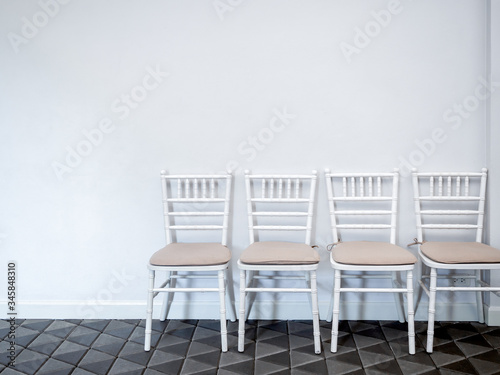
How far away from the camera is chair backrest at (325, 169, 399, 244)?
2311mm

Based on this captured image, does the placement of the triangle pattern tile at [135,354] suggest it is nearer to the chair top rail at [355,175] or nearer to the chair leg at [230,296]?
the chair leg at [230,296]

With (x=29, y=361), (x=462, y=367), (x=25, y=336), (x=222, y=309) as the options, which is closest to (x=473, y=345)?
(x=462, y=367)

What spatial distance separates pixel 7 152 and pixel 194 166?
1.25m

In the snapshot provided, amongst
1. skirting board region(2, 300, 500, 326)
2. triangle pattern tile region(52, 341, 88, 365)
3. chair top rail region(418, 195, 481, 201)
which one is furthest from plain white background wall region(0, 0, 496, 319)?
triangle pattern tile region(52, 341, 88, 365)

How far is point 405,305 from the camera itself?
2.40 metres

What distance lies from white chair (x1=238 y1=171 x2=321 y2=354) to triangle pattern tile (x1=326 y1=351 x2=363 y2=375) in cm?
10

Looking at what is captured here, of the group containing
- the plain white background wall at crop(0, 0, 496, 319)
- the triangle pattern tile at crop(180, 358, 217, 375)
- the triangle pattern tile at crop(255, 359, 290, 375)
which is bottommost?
the triangle pattern tile at crop(255, 359, 290, 375)

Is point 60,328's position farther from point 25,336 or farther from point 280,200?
point 280,200

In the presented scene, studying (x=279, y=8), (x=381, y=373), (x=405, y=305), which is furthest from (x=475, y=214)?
(x=279, y=8)

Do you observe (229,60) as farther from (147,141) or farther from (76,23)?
(76,23)

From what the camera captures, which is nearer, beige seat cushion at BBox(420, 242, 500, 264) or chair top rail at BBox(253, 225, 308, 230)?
beige seat cushion at BBox(420, 242, 500, 264)

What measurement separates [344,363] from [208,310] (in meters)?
0.95

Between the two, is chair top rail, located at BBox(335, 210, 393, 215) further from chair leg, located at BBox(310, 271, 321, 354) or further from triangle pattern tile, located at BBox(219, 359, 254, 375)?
triangle pattern tile, located at BBox(219, 359, 254, 375)

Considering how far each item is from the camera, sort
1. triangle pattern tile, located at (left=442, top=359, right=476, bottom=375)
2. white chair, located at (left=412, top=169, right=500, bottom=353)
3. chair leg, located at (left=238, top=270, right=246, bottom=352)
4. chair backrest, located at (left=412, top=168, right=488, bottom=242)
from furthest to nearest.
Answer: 1. chair backrest, located at (left=412, top=168, right=488, bottom=242)
2. white chair, located at (left=412, top=169, right=500, bottom=353)
3. chair leg, located at (left=238, top=270, right=246, bottom=352)
4. triangle pattern tile, located at (left=442, top=359, right=476, bottom=375)
